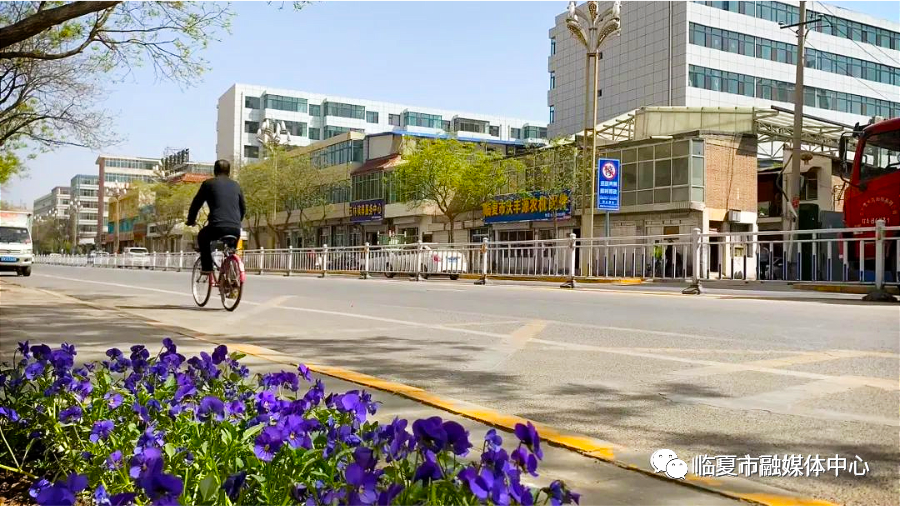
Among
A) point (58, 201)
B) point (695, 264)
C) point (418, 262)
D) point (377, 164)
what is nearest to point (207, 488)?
point (695, 264)

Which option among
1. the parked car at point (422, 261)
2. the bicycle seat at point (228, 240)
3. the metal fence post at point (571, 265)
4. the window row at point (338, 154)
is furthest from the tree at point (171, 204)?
the bicycle seat at point (228, 240)

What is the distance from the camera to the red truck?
13281 millimetres

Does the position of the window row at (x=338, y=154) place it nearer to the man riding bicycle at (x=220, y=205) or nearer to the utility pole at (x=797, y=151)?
the utility pole at (x=797, y=151)

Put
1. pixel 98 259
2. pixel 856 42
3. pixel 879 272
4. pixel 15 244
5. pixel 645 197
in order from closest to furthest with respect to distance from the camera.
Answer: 1. pixel 879 272
2. pixel 15 244
3. pixel 645 197
4. pixel 856 42
5. pixel 98 259

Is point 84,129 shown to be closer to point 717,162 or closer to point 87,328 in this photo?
point 87,328

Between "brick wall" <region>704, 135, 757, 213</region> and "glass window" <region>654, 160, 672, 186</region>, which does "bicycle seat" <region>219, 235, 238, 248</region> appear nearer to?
"glass window" <region>654, 160, 672, 186</region>

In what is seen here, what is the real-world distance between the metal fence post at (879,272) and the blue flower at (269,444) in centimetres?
1171

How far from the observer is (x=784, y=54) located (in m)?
54.1

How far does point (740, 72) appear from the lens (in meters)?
52.5

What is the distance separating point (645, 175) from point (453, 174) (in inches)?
437

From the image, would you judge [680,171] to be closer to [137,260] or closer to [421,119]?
[137,260]

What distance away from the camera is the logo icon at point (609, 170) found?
26.7 meters

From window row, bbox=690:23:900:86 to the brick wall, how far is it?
15.3 metres

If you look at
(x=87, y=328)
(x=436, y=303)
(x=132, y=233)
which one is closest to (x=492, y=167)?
(x=436, y=303)
